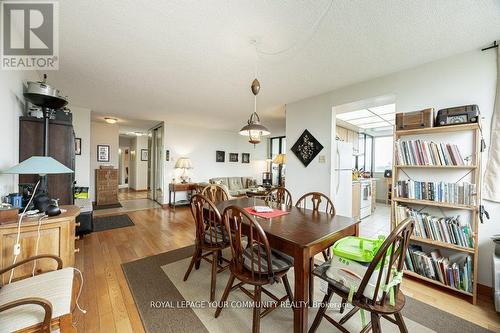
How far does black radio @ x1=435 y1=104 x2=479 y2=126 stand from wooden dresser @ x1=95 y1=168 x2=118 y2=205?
7493 millimetres

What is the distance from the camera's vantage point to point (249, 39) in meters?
1.92

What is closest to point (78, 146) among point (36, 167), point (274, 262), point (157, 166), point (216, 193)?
point (157, 166)

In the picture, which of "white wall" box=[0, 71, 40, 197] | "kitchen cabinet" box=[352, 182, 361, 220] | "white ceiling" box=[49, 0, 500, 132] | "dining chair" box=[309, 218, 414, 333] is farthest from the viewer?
Answer: "kitchen cabinet" box=[352, 182, 361, 220]

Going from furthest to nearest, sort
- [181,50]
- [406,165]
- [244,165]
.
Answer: [244,165] → [406,165] → [181,50]

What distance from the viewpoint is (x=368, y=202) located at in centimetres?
506

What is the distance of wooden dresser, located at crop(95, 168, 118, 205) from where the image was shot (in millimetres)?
5945

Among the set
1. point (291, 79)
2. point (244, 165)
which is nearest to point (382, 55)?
point (291, 79)

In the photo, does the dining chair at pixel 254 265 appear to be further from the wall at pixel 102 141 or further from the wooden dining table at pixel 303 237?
the wall at pixel 102 141

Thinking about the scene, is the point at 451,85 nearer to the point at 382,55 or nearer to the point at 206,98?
the point at 382,55

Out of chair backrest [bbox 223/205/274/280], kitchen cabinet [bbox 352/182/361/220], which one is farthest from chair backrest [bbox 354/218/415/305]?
kitchen cabinet [bbox 352/182/361/220]

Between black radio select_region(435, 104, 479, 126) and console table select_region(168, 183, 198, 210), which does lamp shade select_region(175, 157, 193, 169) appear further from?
black radio select_region(435, 104, 479, 126)

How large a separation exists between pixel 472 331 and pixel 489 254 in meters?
0.90

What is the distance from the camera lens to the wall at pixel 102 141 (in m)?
6.03

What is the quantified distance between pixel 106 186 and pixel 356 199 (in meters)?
7.03
